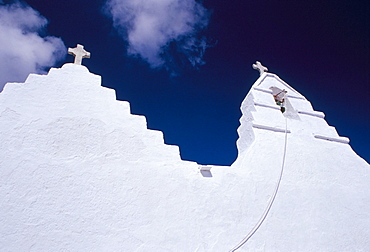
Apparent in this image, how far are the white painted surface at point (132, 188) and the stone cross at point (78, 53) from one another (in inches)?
11.7

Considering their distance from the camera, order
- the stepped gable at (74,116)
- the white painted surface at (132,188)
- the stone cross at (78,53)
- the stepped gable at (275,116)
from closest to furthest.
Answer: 1. the white painted surface at (132,188)
2. the stepped gable at (74,116)
3. the stone cross at (78,53)
4. the stepped gable at (275,116)

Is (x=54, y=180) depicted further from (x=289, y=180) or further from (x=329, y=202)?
(x=329, y=202)

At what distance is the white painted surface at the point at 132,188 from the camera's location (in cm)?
395

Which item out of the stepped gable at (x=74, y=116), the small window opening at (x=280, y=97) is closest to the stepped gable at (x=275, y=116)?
the small window opening at (x=280, y=97)

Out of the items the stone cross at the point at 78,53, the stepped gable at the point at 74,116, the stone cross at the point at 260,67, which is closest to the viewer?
the stepped gable at the point at 74,116

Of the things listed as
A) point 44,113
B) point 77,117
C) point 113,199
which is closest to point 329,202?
point 113,199

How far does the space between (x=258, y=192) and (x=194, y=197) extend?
4.46 feet

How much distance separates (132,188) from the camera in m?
4.52

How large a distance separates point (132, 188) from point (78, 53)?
337cm

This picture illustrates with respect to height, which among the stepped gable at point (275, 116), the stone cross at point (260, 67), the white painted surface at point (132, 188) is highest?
the stone cross at point (260, 67)

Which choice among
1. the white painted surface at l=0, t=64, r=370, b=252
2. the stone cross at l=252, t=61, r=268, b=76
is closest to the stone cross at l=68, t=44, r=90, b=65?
the white painted surface at l=0, t=64, r=370, b=252

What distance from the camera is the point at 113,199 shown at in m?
4.30

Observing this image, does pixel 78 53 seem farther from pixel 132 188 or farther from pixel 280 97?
pixel 280 97

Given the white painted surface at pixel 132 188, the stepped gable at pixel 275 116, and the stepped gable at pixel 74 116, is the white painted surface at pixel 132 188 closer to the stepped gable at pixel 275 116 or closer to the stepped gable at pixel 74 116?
the stepped gable at pixel 74 116
